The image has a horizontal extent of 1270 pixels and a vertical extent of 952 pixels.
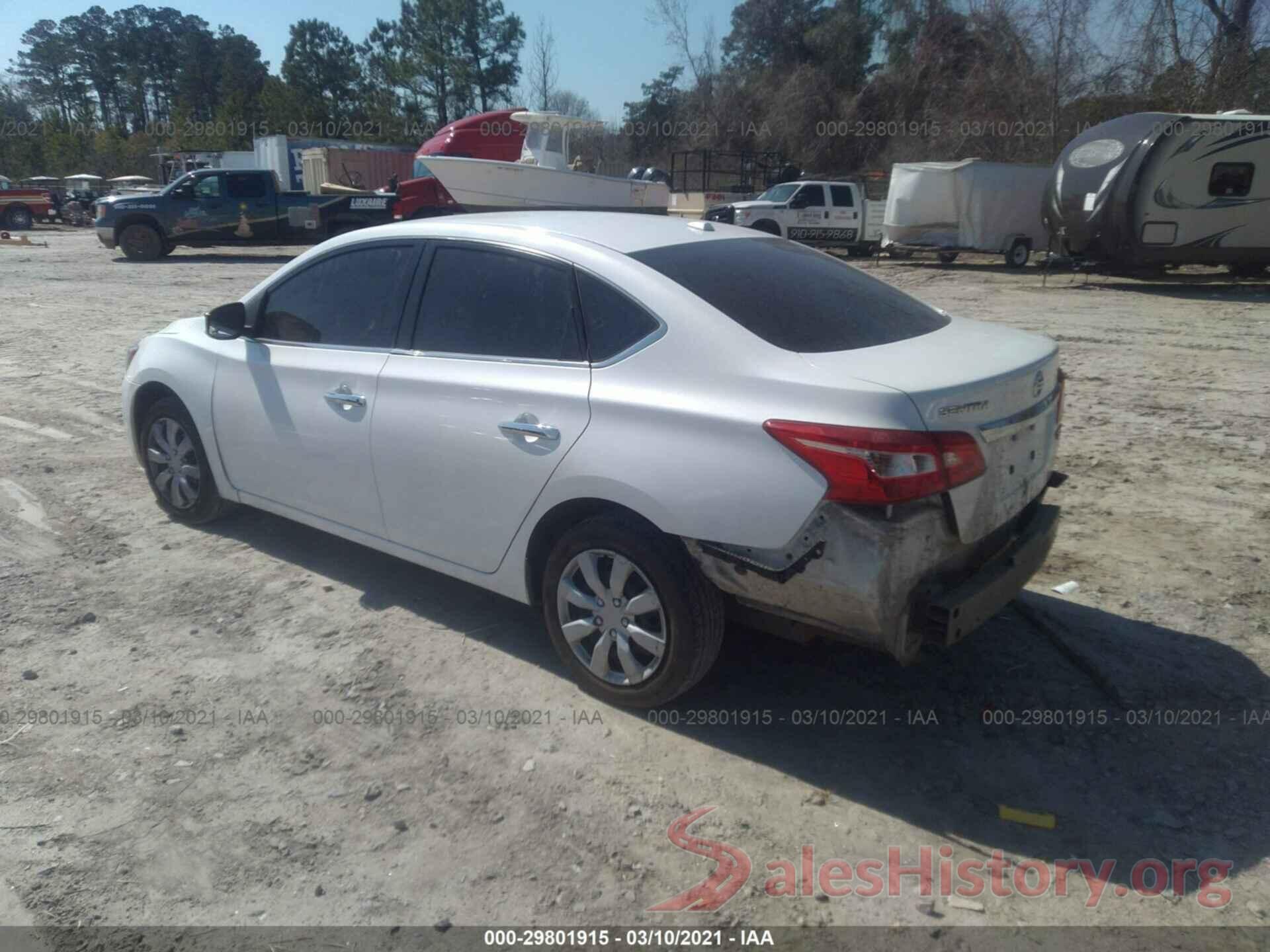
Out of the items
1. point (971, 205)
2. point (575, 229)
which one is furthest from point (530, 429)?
point (971, 205)

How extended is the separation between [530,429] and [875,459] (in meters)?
1.28

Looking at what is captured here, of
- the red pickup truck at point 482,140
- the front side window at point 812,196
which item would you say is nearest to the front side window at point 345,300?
the front side window at point 812,196

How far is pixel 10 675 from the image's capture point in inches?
149

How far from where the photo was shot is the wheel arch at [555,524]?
3.28 meters

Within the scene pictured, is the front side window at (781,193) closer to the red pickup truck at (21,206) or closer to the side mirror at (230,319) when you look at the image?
the side mirror at (230,319)

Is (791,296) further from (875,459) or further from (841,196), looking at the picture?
(841,196)

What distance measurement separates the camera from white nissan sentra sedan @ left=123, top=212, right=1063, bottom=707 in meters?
2.88

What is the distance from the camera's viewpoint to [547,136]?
23766 mm

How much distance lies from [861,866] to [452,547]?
1952 mm

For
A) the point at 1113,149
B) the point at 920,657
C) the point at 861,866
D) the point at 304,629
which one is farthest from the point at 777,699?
the point at 1113,149

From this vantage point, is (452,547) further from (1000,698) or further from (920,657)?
(1000,698)

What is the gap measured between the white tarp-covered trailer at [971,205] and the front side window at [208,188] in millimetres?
15887

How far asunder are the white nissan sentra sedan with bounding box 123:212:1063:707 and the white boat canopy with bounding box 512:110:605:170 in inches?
796

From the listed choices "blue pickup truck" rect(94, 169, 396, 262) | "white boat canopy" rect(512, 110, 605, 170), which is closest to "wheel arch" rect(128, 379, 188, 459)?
"blue pickup truck" rect(94, 169, 396, 262)
